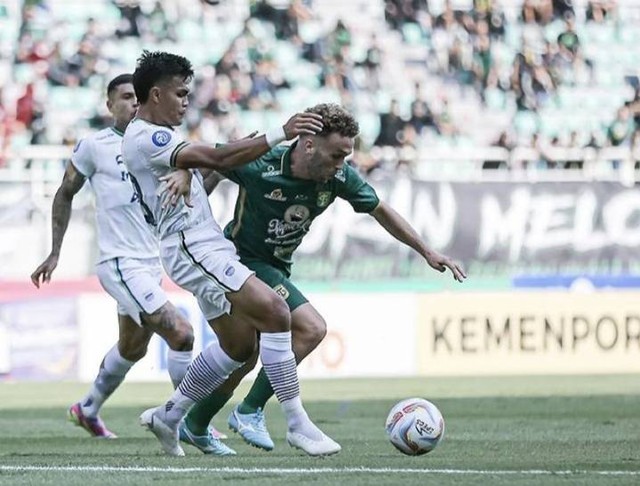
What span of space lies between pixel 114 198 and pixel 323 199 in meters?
Answer: 2.35

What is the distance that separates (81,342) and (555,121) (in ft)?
30.6

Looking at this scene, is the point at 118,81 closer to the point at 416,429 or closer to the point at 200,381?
the point at 200,381

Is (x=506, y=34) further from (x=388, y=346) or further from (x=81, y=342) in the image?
(x=81, y=342)

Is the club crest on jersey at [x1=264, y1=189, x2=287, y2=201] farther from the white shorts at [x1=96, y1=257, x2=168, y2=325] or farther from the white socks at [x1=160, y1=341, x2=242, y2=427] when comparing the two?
the white shorts at [x1=96, y1=257, x2=168, y2=325]

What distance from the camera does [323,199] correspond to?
795 centimetres

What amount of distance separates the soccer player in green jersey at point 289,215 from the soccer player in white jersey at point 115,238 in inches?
52.1

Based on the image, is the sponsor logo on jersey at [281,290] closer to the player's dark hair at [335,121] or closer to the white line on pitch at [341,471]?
the player's dark hair at [335,121]

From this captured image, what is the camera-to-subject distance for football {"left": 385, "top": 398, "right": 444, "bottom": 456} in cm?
765

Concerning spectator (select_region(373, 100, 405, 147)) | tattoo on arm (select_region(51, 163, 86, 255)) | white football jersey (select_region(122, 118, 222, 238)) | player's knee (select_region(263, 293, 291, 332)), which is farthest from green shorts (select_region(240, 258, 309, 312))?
spectator (select_region(373, 100, 405, 147))

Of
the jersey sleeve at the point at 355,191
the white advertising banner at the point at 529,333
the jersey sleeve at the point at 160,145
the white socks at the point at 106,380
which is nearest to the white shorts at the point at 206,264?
the jersey sleeve at the point at 160,145

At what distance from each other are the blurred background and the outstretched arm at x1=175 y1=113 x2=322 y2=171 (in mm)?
9493

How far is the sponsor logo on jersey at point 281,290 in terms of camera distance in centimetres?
811

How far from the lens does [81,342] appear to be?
54.3 ft

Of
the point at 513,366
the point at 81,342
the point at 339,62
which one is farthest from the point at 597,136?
the point at 81,342
